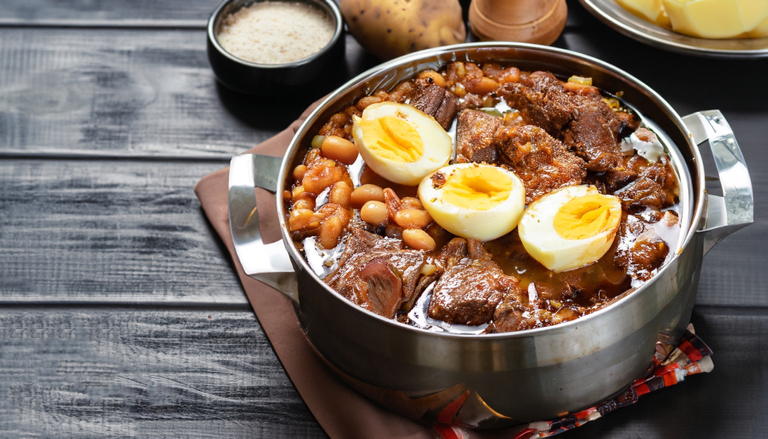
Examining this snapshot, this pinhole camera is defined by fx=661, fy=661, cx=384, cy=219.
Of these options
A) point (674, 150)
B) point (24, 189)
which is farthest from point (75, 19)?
point (674, 150)

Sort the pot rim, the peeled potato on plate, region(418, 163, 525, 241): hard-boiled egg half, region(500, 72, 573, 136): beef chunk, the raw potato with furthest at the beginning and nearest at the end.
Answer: the raw potato
the peeled potato on plate
region(500, 72, 573, 136): beef chunk
region(418, 163, 525, 241): hard-boiled egg half
the pot rim

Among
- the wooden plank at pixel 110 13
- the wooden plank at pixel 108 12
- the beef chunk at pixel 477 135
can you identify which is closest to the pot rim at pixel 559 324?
the beef chunk at pixel 477 135

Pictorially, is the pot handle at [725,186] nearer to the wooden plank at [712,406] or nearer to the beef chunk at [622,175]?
the beef chunk at [622,175]

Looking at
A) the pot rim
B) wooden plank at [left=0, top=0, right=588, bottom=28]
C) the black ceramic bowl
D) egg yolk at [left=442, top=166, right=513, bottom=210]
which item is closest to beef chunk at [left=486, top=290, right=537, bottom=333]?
the pot rim

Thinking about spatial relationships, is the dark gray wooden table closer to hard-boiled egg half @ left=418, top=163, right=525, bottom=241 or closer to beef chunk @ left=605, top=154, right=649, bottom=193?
beef chunk @ left=605, top=154, right=649, bottom=193

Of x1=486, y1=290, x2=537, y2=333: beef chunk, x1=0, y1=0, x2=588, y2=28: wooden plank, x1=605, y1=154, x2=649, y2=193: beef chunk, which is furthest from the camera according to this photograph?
x1=0, y1=0, x2=588, y2=28: wooden plank

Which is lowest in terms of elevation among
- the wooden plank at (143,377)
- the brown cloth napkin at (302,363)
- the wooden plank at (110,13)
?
the wooden plank at (143,377)
